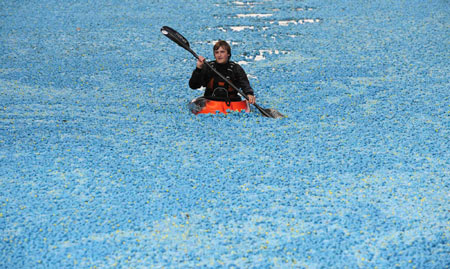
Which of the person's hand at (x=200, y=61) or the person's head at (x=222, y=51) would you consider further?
the person's head at (x=222, y=51)

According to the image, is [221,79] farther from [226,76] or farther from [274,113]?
[274,113]

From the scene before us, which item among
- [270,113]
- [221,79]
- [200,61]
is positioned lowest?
[270,113]

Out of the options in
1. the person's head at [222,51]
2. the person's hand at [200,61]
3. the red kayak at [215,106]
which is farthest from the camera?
the red kayak at [215,106]

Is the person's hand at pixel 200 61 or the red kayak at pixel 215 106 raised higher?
the person's hand at pixel 200 61

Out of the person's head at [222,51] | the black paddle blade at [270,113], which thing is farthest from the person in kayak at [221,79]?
the black paddle blade at [270,113]

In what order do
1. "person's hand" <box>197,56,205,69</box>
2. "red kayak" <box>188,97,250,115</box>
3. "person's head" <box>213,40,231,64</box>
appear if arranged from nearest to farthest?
1. "person's hand" <box>197,56,205,69</box>
2. "person's head" <box>213,40,231,64</box>
3. "red kayak" <box>188,97,250,115</box>

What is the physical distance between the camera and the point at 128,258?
86.9 inches

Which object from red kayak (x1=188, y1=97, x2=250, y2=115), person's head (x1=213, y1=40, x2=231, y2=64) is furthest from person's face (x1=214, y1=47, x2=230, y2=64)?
red kayak (x1=188, y1=97, x2=250, y2=115)

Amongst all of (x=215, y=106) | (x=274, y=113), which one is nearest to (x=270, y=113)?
(x=274, y=113)

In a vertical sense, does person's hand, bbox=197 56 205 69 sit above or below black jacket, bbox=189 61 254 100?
above

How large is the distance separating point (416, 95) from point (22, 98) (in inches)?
125

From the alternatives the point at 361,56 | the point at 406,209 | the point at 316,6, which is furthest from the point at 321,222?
the point at 316,6

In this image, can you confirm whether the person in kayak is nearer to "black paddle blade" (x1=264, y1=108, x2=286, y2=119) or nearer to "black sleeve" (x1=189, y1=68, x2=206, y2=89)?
"black sleeve" (x1=189, y1=68, x2=206, y2=89)

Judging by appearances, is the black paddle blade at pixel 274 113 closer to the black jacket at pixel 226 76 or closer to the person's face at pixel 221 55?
the black jacket at pixel 226 76
